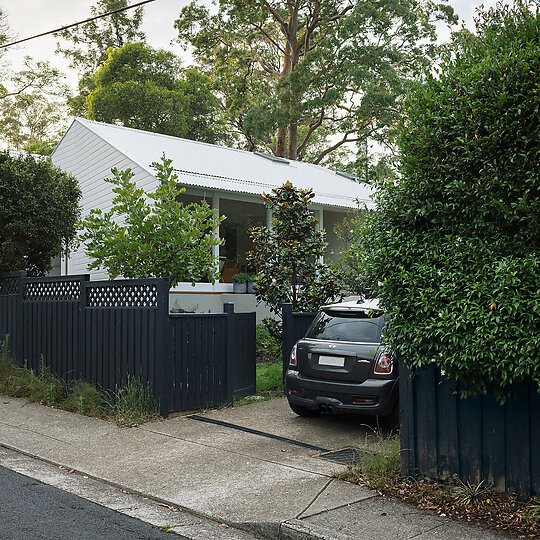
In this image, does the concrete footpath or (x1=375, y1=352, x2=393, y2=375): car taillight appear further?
(x1=375, y1=352, x2=393, y2=375): car taillight

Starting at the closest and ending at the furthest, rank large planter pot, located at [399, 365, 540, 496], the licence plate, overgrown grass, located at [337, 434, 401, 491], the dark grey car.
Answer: large planter pot, located at [399, 365, 540, 496] → overgrown grass, located at [337, 434, 401, 491] → the dark grey car → the licence plate

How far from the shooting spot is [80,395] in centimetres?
888

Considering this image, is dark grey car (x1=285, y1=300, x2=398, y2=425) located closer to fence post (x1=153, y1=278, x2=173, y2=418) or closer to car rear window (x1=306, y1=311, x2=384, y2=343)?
car rear window (x1=306, y1=311, x2=384, y2=343)

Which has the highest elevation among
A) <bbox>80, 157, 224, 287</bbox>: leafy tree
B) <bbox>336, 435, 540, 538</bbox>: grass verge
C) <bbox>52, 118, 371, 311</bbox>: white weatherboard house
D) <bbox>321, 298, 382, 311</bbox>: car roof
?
<bbox>52, 118, 371, 311</bbox>: white weatherboard house

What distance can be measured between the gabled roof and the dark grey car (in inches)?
295

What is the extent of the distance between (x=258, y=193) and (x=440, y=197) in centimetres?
1064

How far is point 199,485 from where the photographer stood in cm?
565

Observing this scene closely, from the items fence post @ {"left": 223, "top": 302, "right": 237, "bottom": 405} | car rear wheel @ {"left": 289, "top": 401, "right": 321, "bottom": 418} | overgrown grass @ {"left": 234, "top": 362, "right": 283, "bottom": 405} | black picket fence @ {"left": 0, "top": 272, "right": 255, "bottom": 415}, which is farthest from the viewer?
overgrown grass @ {"left": 234, "top": 362, "right": 283, "bottom": 405}

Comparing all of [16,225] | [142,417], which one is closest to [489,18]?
[142,417]

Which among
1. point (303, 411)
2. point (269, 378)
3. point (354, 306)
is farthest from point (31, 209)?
point (354, 306)

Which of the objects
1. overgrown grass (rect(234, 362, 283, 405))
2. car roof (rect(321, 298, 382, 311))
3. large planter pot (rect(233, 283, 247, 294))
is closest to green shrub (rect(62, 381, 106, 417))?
overgrown grass (rect(234, 362, 283, 405))

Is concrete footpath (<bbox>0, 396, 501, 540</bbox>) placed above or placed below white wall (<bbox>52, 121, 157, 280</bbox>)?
below

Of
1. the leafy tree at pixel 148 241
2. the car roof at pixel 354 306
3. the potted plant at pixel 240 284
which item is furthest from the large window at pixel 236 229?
the car roof at pixel 354 306

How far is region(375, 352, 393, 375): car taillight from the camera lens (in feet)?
23.4
